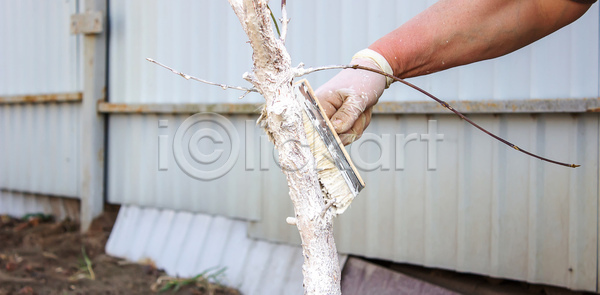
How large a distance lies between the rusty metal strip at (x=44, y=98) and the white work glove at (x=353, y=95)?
365 centimetres

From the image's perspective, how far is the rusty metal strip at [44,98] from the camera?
4766mm

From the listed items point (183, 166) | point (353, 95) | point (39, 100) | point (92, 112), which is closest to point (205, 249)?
point (183, 166)

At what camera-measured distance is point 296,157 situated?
140 cm

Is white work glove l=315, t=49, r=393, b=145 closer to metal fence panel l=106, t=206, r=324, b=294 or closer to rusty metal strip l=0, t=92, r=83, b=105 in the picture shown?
metal fence panel l=106, t=206, r=324, b=294

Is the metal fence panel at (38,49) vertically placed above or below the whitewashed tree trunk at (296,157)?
above

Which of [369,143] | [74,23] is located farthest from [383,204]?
[74,23]

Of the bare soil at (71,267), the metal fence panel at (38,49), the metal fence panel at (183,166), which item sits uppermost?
the metal fence panel at (38,49)

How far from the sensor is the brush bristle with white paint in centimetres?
145

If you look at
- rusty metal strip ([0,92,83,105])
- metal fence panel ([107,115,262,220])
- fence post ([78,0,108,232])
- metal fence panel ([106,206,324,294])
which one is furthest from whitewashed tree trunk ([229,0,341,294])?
rusty metal strip ([0,92,83,105])

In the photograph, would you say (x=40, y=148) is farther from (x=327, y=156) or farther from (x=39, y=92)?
(x=327, y=156)

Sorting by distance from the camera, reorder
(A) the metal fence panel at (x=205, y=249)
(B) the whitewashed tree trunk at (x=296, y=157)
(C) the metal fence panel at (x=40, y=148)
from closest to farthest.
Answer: (B) the whitewashed tree trunk at (x=296, y=157)
(A) the metal fence panel at (x=205, y=249)
(C) the metal fence panel at (x=40, y=148)

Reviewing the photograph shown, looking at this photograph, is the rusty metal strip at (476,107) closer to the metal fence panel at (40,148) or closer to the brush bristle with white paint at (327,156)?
the brush bristle with white paint at (327,156)

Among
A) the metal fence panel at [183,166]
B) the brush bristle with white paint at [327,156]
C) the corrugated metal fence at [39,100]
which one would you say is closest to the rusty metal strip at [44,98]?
the corrugated metal fence at [39,100]

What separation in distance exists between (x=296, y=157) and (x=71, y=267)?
338cm
